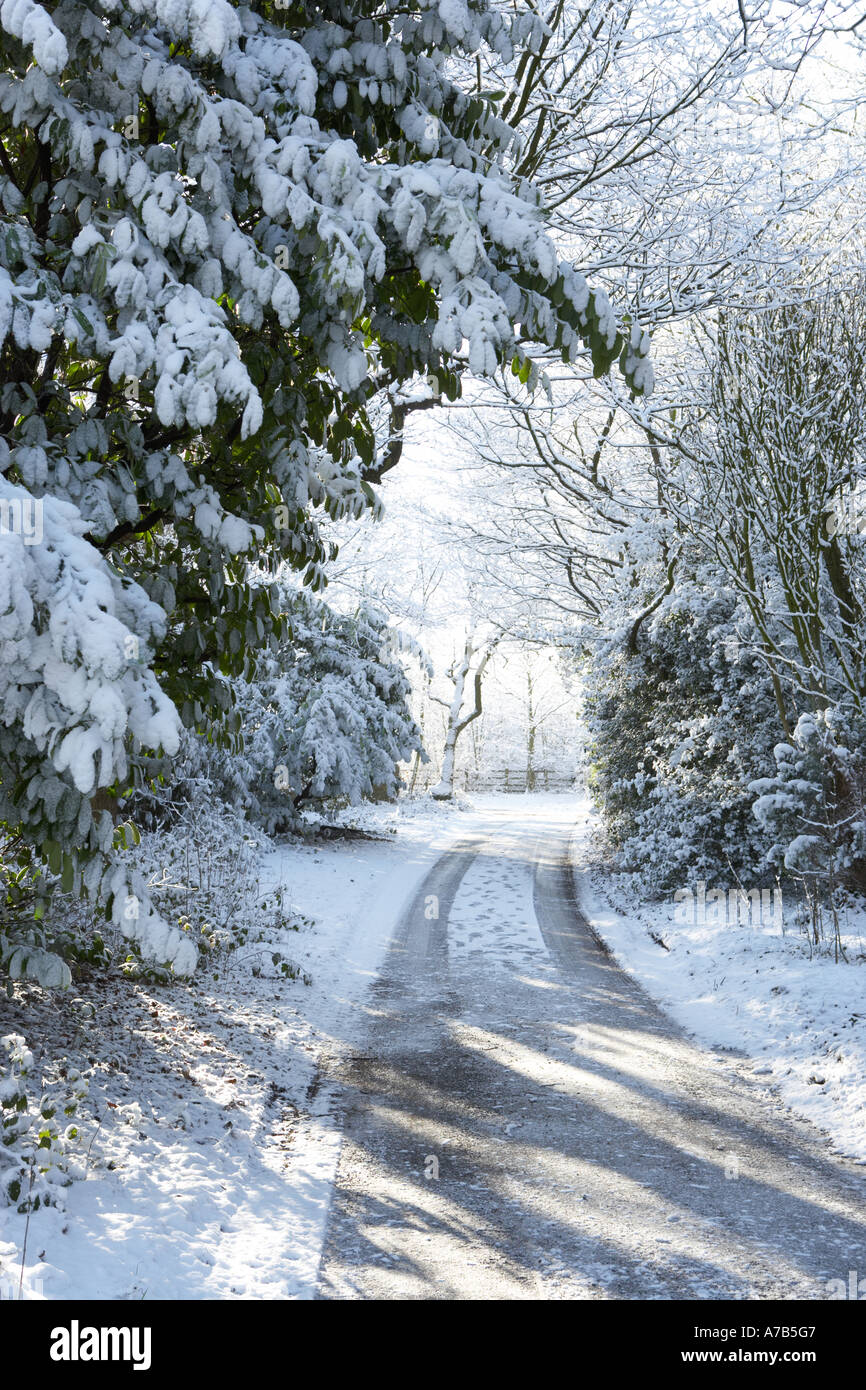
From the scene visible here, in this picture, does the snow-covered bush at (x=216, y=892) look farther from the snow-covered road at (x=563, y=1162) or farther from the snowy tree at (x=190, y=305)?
the snowy tree at (x=190, y=305)

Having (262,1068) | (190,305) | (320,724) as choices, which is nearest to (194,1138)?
(262,1068)

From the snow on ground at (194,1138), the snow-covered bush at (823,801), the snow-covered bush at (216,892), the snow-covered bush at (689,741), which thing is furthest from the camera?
the snow-covered bush at (689,741)

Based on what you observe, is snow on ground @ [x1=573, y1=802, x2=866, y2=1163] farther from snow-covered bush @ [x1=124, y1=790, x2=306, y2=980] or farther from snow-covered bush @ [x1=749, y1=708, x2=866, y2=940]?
snow-covered bush @ [x1=124, y1=790, x2=306, y2=980]

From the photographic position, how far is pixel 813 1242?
4059mm

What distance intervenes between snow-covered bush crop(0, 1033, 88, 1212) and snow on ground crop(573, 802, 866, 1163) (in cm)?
390

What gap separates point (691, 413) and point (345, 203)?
25.5 feet

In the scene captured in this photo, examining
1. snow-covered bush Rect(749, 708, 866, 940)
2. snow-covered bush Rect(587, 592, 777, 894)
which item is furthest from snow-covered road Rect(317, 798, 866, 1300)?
snow-covered bush Rect(587, 592, 777, 894)

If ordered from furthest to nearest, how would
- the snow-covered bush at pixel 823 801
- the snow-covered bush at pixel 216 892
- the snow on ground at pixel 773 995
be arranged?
the snow-covered bush at pixel 823 801
the snow-covered bush at pixel 216 892
the snow on ground at pixel 773 995

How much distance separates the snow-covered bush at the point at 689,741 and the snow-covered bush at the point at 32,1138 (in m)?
8.32

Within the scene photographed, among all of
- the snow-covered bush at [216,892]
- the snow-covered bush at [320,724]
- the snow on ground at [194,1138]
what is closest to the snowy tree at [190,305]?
the snow on ground at [194,1138]

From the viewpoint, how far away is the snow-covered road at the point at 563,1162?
3789mm

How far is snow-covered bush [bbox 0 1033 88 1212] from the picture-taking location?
377 centimetres
